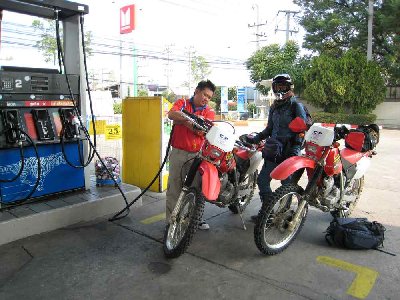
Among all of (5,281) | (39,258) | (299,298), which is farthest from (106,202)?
(299,298)

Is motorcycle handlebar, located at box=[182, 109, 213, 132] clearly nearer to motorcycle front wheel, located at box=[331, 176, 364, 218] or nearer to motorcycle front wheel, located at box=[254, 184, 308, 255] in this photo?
motorcycle front wheel, located at box=[254, 184, 308, 255]

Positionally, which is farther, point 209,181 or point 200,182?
point 200,182

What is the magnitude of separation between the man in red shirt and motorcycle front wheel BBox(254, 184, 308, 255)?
0.94m

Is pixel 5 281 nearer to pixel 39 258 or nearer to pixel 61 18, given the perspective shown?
pixel 39 258

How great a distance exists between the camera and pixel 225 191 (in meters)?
3.80

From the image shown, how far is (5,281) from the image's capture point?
291 centimetres

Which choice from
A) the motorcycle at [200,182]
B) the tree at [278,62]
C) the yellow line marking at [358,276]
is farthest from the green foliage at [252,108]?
the yellow line marking at [358,276]

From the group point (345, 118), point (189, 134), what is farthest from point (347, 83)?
point (189, 134)

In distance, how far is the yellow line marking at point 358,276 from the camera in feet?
9.23

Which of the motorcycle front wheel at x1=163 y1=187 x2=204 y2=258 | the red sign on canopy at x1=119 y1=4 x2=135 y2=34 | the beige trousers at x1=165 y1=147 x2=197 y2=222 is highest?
the red sign on canopy at x1=119 y1=4 x2=135 y2=34

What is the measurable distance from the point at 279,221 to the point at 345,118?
698 inches

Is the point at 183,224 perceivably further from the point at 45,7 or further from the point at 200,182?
the point at 45,7

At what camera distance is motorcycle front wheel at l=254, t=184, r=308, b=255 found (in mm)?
3285

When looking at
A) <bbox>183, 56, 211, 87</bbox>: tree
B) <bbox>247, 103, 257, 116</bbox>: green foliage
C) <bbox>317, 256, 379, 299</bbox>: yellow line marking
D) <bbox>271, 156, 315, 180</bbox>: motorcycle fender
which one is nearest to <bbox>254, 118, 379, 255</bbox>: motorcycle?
<bbox>271, 156, 315, 180</bbox>: motorcycle fender
